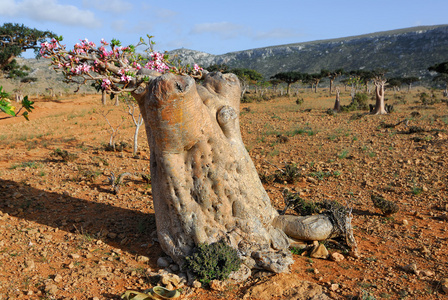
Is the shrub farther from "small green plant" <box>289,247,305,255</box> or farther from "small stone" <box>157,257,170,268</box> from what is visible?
"small stone" <box>157,257,170,268</box>

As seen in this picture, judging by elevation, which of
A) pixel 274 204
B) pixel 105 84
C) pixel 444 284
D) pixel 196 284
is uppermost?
pixel 105 84

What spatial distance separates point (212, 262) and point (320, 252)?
5.98ft

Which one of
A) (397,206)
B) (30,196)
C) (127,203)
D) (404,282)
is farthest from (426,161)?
(30,196)

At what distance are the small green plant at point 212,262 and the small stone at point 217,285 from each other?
0.06 metres

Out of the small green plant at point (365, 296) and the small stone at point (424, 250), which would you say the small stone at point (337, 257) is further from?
the small stone at point (424, 250)

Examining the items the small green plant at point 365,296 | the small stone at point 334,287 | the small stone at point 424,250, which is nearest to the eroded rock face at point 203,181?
the small stone at point 334,287

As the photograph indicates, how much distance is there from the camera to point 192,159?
4668 mm

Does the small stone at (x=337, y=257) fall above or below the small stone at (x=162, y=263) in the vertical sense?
below

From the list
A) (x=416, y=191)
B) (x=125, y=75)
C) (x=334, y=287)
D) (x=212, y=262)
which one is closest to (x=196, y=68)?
(x=125, y=75)

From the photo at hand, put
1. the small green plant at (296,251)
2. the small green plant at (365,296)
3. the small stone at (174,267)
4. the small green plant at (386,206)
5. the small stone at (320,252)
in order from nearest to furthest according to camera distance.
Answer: the small green plant at (365,296)
the small stone at (174,267)
the small stone at (320,252)
the small green plant at (296,251)
the small green plant at (386,206)

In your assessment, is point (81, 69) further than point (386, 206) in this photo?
No

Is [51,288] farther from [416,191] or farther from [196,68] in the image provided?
[416,191]

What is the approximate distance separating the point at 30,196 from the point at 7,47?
16.4m

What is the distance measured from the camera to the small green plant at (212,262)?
423 cm
